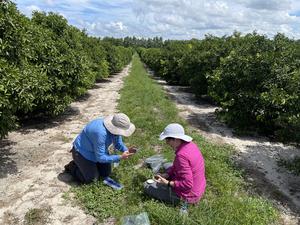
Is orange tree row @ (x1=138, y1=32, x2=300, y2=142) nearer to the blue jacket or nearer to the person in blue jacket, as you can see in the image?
the person in blue jacket

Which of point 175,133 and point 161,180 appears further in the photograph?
point 161,180

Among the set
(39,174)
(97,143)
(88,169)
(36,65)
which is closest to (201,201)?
(97,143)

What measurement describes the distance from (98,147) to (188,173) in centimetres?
138

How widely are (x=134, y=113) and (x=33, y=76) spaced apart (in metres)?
4.73

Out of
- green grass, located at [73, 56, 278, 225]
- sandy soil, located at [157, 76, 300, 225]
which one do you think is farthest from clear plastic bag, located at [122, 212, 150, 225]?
sandy soil, located at [157, 76, 300, 225]

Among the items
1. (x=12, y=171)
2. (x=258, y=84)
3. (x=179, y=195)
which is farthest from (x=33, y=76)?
(x=258, y=84)

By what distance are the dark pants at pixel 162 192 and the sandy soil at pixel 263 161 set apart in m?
1.53

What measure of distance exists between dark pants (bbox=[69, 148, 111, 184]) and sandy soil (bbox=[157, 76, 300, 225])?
2.38 meters

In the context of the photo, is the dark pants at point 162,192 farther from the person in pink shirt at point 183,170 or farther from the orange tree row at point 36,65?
the orange tree row at point 36,65

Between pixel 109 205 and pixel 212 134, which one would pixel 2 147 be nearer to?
pixel 109 205

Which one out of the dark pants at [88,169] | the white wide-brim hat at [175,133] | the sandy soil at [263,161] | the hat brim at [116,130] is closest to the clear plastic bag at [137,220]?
the white wide-brim hat at [175,133]

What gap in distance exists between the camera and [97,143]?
5156mm

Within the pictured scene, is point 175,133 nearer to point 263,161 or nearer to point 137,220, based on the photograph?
point 137,220

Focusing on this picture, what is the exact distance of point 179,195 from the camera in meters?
4.68
